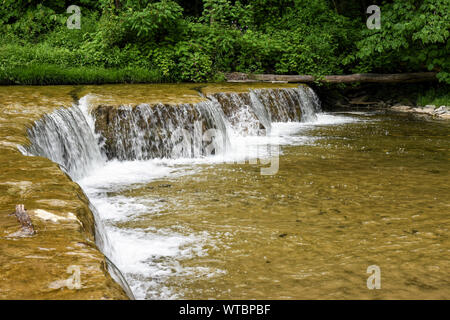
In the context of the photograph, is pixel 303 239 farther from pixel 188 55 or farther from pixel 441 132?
pixel 188 55

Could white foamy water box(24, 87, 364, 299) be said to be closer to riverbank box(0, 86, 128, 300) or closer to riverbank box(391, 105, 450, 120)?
riverbank box(0, 86, 128, 300)

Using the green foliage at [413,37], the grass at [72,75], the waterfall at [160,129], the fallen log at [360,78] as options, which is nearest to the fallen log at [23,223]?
the waterfall at [160,129]

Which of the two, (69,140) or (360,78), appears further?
(360,78)

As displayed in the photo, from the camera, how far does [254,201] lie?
227 inches

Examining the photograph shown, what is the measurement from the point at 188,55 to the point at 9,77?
16.6ft

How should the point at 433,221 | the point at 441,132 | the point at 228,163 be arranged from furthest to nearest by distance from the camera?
the point at 441,132 < the point at 228,163 < the point at 433,221

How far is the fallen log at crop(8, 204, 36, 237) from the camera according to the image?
3096 millimetres

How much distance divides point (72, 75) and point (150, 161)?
4.92 metres

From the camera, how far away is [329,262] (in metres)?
4.07

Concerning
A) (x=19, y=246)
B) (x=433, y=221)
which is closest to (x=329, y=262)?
(x=433, y=221)

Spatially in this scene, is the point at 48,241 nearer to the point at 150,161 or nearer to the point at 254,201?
the point at 254,201

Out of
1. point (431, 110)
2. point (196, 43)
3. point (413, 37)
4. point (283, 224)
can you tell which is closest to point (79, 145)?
point (283, 224)

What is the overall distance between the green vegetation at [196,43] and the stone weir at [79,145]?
1.95 m

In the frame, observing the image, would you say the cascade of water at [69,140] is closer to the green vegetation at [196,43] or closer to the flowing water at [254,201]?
the flowing water at [254,201]
